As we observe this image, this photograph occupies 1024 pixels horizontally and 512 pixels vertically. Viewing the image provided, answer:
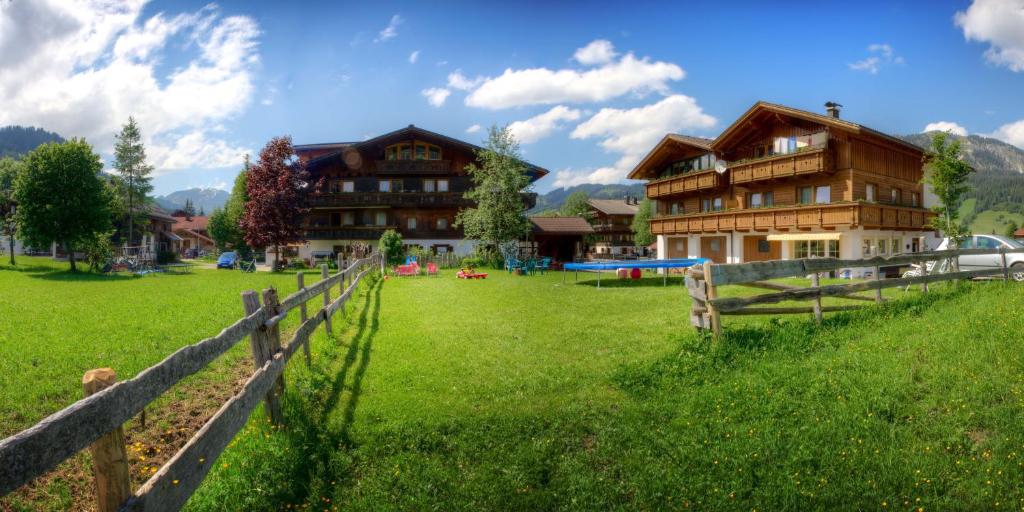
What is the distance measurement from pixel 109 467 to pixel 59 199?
141ft

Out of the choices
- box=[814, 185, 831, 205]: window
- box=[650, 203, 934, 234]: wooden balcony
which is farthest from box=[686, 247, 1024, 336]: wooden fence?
box=[814, 185, 831, 205]: window

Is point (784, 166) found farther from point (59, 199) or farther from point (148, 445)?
point (59, 199)

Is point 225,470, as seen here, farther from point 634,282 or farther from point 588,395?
point 634,282

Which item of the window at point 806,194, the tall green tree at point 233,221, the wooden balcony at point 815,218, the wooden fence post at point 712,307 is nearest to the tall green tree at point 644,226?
the wooden balcony at point 815,218

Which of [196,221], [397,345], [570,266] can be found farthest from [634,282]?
[196,221]

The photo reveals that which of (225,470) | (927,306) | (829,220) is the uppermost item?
(829,220)

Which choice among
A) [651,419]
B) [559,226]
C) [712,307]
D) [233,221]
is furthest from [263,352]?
[233,221]

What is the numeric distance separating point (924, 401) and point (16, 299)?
975 inches

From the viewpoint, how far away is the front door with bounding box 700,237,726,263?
36.7 meters

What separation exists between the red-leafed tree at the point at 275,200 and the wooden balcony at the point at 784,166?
107 ft

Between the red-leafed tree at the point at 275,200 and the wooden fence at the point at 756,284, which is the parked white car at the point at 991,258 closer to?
the wooden fence at the point at 756,284

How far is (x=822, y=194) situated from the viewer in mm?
30406

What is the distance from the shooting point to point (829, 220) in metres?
28.6

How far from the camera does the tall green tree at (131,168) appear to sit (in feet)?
205
